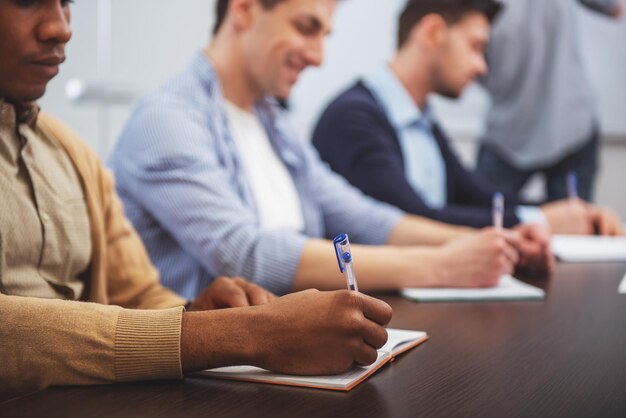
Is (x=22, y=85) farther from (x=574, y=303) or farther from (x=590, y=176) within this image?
(x=590, y=176)

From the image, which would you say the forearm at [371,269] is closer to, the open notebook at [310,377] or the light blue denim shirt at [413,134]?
the open notebook at [310,377]

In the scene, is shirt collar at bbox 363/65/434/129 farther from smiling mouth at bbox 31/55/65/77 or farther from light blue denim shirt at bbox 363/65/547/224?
smiling mouth at bbox 31/55/65/77

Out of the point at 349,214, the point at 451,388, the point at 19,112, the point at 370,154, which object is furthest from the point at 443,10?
the point at 451,388

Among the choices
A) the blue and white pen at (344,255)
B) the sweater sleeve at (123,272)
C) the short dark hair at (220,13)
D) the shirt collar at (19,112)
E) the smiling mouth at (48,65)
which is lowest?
A: the sweater sleeve at (123,272)

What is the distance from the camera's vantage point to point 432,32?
245 centimetres

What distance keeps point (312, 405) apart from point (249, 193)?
0.87 meters

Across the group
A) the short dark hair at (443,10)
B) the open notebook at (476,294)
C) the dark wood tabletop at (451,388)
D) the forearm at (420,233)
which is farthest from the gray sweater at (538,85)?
Answer: the dark wood tabletop at (451,388)

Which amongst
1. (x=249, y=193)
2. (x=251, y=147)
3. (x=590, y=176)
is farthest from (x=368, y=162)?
(x=590, y=176)

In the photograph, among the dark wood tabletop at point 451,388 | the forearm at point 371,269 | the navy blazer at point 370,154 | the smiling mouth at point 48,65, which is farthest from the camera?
the navy blazer at point 370,154

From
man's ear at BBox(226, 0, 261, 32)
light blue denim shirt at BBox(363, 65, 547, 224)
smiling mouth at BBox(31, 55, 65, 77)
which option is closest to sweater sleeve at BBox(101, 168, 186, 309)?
smiling mouth at BBox(31, 55, 65, 77)

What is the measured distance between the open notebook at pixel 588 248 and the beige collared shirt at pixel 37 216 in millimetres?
1113

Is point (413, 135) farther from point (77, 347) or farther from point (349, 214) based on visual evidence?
point (77, 347)

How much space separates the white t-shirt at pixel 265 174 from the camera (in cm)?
153

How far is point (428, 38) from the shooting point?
2.44 metres
